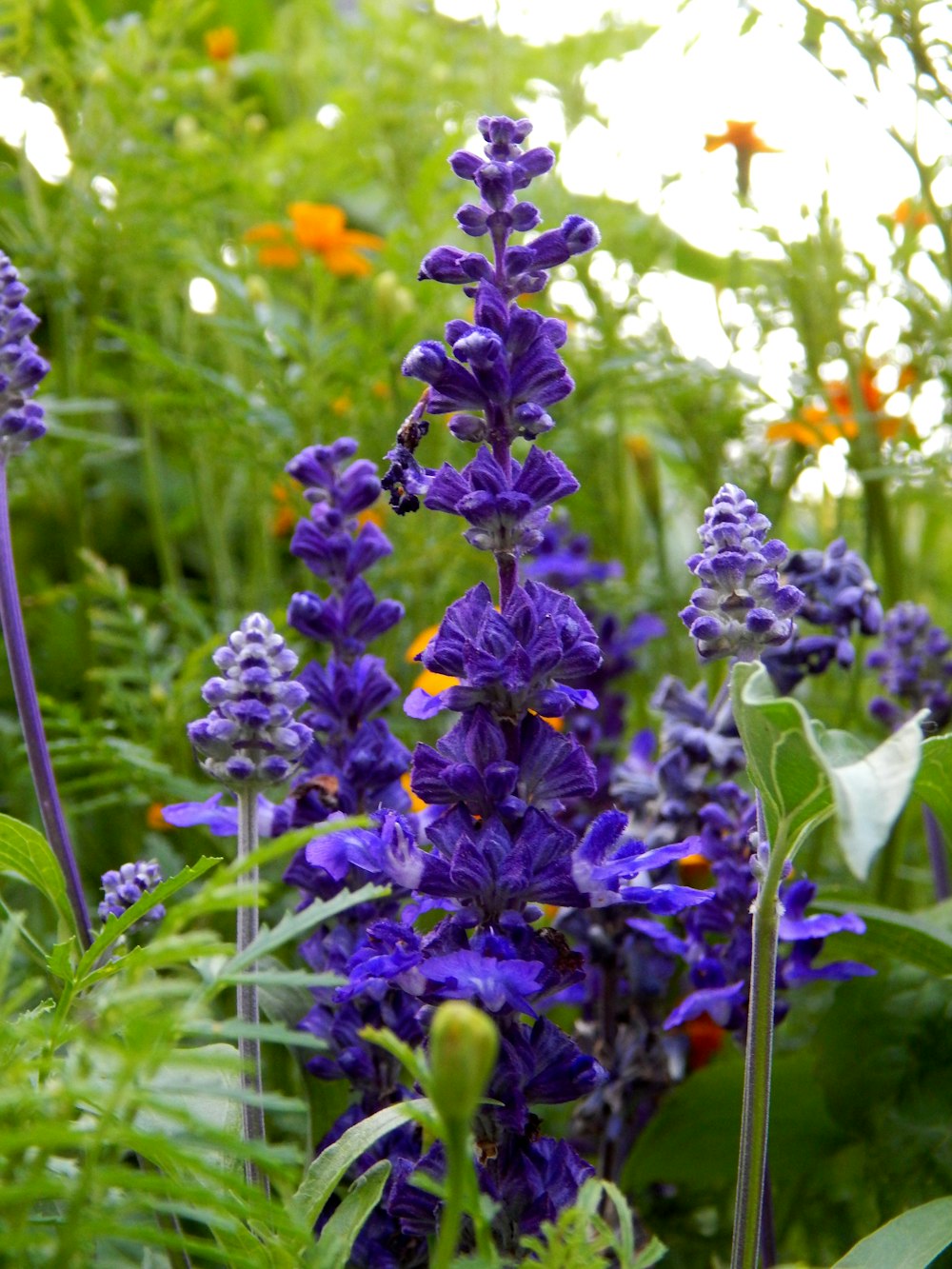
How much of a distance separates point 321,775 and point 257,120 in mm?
1181

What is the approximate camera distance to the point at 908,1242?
613mm

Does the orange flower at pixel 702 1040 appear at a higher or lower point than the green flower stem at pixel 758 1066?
lower

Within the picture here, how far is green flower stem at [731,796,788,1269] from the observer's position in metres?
0.57

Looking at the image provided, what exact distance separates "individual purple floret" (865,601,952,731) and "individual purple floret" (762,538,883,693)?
0.24m

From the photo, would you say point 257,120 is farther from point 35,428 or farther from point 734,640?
point 734,640

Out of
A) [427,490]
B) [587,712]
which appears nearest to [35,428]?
[427,490]

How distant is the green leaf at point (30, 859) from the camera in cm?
62

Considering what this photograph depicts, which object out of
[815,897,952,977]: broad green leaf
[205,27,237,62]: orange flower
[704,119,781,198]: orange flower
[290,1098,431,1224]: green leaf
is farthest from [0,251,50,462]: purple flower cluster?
[205,27,237,62]: orange flower

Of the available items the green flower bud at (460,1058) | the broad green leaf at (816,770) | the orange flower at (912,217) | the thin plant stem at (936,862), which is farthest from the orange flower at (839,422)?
the green flower bud at (460,1058)

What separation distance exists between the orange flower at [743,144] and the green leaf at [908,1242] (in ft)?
3.56

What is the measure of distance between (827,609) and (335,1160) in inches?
20.3

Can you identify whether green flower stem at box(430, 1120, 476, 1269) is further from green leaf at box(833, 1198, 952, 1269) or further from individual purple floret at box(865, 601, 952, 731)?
individual purple floret at box(865, 601, 952, 731)

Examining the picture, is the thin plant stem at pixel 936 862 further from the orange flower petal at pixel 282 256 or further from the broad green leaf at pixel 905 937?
the orange flower petal at pixel 282 256

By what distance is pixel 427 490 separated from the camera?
648 millimetres
